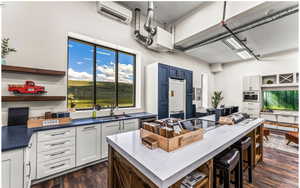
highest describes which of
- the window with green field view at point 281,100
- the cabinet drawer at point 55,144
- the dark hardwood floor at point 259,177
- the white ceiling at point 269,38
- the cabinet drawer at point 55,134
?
the white ceiling at point 269,38

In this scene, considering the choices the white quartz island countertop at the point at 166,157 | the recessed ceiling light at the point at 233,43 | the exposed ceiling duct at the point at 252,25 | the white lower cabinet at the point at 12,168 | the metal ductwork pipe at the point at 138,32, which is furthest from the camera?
the recessed ceiling light at the point at 233,43

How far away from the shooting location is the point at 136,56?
3.85 metres

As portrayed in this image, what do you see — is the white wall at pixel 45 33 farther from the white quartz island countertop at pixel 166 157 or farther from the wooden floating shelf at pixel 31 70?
the white quartz island countertop at pixel 166 157

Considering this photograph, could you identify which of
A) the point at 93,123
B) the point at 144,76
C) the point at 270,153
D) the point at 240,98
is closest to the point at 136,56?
the point at 144,76

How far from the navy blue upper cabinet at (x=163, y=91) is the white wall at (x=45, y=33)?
1683 mm

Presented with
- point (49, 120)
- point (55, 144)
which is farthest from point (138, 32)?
point (55, 144)

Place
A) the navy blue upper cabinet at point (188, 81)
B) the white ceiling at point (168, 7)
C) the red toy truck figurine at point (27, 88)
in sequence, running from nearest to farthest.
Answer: the red toy truck figurine at point (27, 88)
the white ceiling at point (168, 7)
the navy blue upper cabinet at point (188, 81)

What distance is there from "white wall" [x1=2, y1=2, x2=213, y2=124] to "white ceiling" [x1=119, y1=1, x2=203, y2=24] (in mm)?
919

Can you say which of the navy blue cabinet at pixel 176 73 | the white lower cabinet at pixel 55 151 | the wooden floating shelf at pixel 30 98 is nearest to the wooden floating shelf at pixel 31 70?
the wooden floating shelf at pixel 30 98

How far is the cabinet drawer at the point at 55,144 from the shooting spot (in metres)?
1.92

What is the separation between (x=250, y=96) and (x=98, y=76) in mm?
6263

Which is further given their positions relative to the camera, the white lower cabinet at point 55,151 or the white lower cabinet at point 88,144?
the white lower cabinet at point 88,144

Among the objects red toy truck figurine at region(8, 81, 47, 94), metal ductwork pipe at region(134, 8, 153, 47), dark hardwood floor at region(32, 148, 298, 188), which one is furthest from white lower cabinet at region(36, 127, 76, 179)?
metal ductwork pipe at region(134, 8, 153, 47)

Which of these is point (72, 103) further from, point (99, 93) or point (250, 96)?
point (250, 96)
